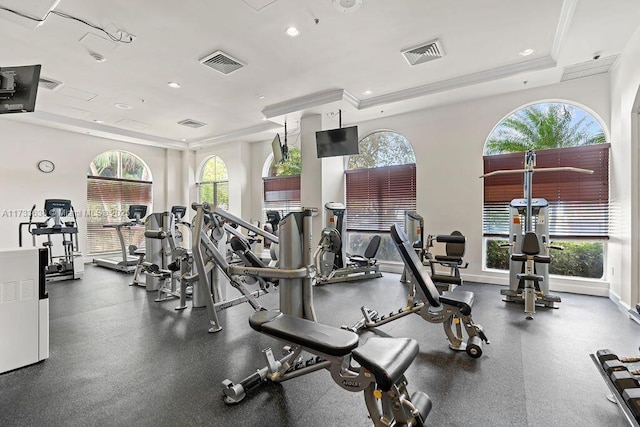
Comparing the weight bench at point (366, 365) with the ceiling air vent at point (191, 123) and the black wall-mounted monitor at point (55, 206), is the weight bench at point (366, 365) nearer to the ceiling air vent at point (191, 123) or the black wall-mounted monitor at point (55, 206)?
the black wall-mounted monitor at point (55, 206)

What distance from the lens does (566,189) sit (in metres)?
4.67

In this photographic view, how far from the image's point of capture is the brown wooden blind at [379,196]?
20.1 feet

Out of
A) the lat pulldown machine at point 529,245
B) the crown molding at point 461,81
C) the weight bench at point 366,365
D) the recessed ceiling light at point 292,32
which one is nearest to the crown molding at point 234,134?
the crown molding at point 461,81

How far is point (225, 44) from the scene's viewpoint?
12.3ft

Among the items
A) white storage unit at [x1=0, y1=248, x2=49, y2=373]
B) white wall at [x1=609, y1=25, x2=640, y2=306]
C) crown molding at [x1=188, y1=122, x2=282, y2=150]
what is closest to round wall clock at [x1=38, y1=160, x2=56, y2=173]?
crown molding at [x1=188, y1=122, x2=282, y2=150]

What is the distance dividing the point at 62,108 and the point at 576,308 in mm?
9226

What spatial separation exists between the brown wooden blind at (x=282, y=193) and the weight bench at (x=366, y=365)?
590 centimetres

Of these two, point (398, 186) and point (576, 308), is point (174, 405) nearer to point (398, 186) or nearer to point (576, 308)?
point (576, 308)

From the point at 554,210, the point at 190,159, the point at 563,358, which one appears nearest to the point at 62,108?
the point at 190,159

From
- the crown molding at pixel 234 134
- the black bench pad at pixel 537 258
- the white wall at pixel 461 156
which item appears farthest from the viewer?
the crown molding at pixel 234 134

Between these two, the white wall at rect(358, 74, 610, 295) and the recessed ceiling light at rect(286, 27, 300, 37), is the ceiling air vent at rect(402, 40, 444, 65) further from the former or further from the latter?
the white wall at rect(358, 74, 610, 295)

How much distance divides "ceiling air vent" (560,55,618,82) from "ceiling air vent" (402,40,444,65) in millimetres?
1919

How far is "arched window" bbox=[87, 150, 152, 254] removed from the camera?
25.2ft

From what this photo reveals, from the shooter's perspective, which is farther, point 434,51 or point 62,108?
point 62,108
